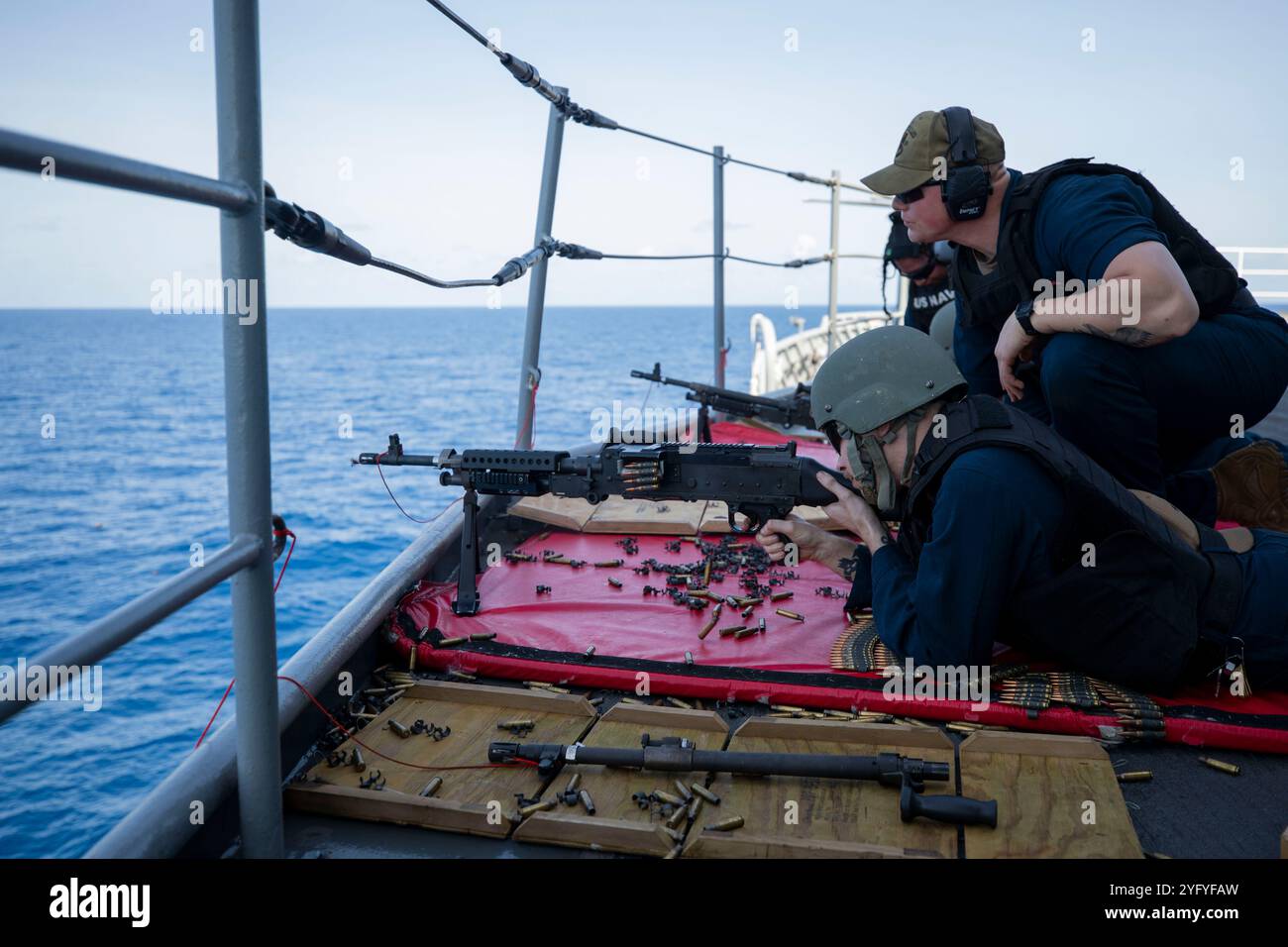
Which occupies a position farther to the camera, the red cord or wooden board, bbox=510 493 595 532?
wooden board, bbox=510 493 595 532

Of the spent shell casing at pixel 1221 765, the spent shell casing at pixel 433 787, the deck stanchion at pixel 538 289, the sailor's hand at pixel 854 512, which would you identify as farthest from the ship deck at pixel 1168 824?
the deck stanchion at pixel 538 289

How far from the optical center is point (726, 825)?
8.14 ft

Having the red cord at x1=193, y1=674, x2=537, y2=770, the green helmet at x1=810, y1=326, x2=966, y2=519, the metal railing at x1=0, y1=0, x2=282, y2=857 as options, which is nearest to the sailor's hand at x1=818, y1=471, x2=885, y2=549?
the green helmet at x1=810, y1=326, x2=966, y2=519

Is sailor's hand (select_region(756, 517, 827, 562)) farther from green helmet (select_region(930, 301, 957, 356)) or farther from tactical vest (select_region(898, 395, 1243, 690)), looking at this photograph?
green helmet (select_region(930, 301, 957, 356))

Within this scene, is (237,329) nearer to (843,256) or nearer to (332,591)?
(843,256)

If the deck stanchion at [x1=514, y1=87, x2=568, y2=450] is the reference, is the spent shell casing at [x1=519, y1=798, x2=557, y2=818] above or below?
below

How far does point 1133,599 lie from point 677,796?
169 cm

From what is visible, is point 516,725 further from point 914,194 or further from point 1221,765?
point 914,194

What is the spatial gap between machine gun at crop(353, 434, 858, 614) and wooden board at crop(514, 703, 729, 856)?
1267 mm

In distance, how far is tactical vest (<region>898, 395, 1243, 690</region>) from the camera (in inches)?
121

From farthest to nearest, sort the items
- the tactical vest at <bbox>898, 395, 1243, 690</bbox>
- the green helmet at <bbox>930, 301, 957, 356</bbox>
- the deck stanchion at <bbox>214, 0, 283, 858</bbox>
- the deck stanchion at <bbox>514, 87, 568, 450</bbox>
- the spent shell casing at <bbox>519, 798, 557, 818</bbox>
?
the green helmet at <bbox>930, 301, 957, 356</bbox> < the deck stanchion at <bbox>514, 87, 568, 450</bbox> < the tactical vest at <bbox>898, 395, 1243, 690</bbox> < the spent shell casing at <bbox>519, 798, 557, 818</bbox> < the deck stanchion at <bbox>214, 0, 283, 858</bbox>

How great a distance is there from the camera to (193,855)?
7.75 feet

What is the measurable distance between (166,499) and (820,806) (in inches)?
1537
